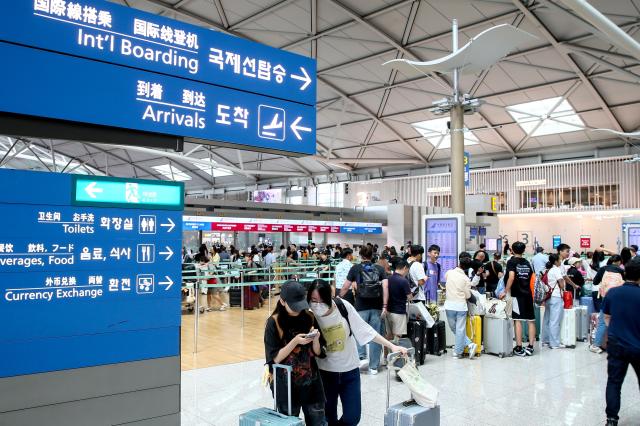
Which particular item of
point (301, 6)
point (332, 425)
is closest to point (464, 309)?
point (332, 425)

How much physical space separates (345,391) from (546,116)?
23.9 metres

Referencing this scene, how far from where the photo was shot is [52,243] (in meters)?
2.95

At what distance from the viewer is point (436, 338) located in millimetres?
7652

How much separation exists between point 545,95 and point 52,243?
80.0ft

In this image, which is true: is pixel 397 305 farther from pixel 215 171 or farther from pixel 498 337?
pixel 215 171

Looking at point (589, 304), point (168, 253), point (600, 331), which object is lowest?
point (600, 331)

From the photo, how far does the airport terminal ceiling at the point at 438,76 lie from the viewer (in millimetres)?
18453

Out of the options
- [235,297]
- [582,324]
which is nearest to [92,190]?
[582,324]

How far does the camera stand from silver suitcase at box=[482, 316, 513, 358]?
7652mm

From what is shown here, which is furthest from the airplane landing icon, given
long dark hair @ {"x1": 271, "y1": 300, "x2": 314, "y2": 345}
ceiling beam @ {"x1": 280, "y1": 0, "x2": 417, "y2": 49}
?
ceiling beam @ {"x1": 280, "y1": 0, "x2": 417, "y2": 49}

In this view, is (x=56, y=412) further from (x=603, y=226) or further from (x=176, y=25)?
(x=603, y=226)

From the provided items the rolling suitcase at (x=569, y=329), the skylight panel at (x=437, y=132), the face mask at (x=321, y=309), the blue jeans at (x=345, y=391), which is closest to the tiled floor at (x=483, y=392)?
the rolling suitcase at (x=569, y=329)

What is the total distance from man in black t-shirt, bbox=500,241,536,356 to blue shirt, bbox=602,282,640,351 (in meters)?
3.26

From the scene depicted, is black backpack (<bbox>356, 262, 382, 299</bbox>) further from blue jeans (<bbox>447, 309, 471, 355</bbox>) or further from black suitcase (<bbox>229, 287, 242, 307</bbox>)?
black suitcase (<bbox>229, 287, 242, 307</bbox>)
